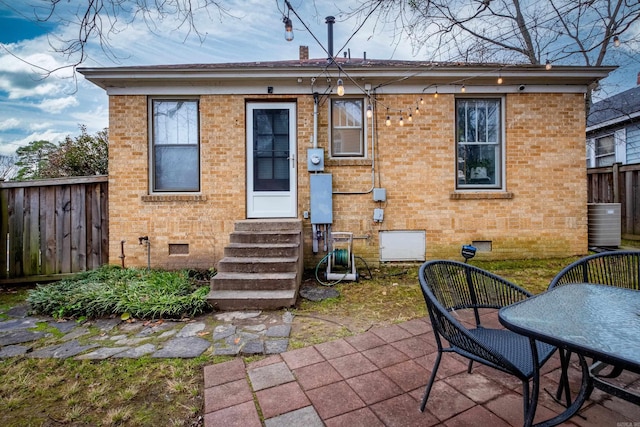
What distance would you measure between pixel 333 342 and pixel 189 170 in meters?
4.37

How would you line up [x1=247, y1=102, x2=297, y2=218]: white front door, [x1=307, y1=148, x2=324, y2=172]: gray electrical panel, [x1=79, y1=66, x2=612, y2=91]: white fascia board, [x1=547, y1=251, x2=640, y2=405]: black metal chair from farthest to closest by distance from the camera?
[x1=247, y1=102, x2=297, y2=218]: white front door
[x1=307, y1=148, x2=324, y2=172]: gray electrical panel
[x1=79, y1=66, x2=612, y2=91]: white fascia board
[x1=547, y1=251, x2=640, y2=405]: black metal chair

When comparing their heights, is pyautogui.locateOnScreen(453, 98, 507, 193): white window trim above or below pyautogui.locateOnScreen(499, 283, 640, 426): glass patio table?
above

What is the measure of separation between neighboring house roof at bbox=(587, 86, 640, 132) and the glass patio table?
31.0 ft

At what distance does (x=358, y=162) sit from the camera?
575 centimetres

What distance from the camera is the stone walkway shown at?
281 centimetres

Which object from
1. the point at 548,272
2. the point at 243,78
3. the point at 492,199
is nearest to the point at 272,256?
the point at 243,78

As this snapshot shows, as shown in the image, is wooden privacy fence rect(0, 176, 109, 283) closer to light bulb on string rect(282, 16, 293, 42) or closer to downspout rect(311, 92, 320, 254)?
downspout rect(311, 92, 320, 254)

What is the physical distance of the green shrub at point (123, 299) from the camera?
3682mm

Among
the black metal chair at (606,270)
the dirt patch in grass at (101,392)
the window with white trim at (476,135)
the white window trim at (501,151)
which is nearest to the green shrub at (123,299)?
the dirt patch in grass at (101,392)

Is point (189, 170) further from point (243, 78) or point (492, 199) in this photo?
point (492, 199)

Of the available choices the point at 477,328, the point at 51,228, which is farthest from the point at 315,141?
the point at 51,228

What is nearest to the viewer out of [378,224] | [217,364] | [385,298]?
[217,364]

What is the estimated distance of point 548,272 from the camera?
5.27 meters

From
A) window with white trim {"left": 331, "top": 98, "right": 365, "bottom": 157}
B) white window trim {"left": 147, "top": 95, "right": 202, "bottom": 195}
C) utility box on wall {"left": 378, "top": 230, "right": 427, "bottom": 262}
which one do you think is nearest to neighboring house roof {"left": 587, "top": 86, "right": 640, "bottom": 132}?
utility box on wall {"left": 378, "top": 230, "right": 427, "bottom": 262}
